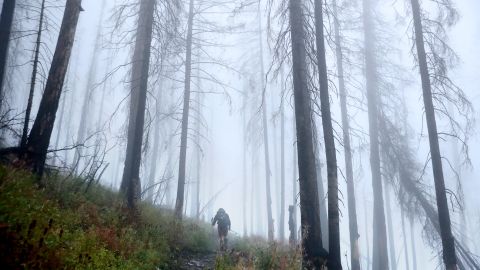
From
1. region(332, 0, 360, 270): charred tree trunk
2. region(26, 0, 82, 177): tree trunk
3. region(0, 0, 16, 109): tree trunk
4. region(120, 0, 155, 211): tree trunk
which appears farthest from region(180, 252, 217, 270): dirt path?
region(0, 0, 16, 109): tree trunk

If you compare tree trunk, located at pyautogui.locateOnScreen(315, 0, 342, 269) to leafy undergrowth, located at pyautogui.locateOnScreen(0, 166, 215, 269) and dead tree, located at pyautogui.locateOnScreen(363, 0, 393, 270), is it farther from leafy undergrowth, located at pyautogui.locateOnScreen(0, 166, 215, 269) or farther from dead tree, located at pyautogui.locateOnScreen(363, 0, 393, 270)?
dead tree, located at pyautogui.locateOnScreen(363, 0, 393, 270)

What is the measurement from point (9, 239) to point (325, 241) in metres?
13.8

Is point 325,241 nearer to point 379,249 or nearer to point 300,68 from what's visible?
point 379,249

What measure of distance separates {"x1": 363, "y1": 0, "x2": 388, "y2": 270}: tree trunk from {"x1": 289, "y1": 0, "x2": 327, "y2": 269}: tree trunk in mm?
8006

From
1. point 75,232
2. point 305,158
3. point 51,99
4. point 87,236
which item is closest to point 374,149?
point 305,158

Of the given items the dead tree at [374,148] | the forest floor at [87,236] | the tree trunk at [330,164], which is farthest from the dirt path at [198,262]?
the dead tree at [374,148]

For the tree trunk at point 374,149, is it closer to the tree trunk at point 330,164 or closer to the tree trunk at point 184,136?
the tree trunk at point 330,164

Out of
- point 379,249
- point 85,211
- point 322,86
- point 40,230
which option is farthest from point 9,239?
point 379,249

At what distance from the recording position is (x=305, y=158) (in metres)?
8.58

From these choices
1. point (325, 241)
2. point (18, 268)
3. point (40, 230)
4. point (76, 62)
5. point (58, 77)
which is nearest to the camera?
point (18, 268)

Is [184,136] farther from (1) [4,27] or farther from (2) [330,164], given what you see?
(2) [330,164]

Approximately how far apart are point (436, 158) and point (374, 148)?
6.08 metres

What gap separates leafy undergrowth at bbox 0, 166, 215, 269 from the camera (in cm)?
364

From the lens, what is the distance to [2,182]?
470 cm
